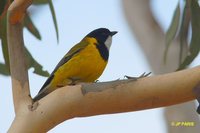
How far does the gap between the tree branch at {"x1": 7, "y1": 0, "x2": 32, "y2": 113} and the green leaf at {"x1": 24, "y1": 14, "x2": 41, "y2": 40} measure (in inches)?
37.0

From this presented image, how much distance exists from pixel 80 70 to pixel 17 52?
0.63 meters

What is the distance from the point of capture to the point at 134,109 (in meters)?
1.16

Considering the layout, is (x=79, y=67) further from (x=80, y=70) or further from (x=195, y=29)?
(x=195, y=29)

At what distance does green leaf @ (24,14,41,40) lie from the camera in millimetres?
2328

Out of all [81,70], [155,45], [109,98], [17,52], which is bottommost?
[155,45]

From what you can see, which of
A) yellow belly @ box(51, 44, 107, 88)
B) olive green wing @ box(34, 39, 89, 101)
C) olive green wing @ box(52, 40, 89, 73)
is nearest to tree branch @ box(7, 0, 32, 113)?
olive green wing @ box(34, 39, 89, 101)

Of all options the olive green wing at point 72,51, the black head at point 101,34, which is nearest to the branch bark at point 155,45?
the black head at point 101,34

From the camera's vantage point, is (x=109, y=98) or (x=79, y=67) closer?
(x=109, y=98)

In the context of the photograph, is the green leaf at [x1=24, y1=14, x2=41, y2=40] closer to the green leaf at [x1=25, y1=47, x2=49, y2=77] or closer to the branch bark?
the green leaf at [x1=25, y1=47, x2=49, y2=77]

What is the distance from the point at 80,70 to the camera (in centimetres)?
198

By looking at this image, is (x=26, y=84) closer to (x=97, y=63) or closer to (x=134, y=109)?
(x=134, y=109)

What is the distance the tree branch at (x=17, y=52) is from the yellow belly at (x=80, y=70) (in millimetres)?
557

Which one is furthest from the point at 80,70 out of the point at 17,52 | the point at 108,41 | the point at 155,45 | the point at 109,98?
the point at 155,45

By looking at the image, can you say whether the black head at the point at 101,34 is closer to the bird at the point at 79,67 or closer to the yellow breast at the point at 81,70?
the bird at the point at 79,67
